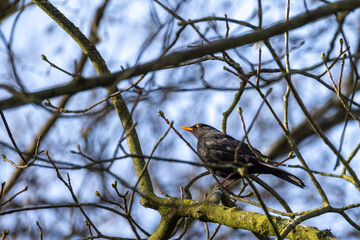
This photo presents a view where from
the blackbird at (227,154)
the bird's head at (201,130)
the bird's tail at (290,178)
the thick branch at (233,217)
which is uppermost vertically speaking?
the bird's head at (201,130)

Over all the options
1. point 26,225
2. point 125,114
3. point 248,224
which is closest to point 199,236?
point 26,225

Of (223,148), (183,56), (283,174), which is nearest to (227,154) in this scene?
(223,148)

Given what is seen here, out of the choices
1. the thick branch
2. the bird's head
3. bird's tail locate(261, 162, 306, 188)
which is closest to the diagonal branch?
the thick branch

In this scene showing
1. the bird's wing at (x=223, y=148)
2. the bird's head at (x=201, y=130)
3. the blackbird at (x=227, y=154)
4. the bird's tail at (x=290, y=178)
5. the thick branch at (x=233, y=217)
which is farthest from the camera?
the bird's head at (x=201, y=130)

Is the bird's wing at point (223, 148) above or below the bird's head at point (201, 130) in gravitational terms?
Result: below

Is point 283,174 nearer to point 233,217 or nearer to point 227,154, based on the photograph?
point 227,154

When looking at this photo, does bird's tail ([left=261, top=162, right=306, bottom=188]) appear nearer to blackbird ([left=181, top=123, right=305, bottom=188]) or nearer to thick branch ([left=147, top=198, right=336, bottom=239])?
blackbird ([left=181, top=123, right=305, bottom=188])

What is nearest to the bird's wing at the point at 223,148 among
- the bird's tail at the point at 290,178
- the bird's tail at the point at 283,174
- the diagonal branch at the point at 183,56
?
the bird's tail at the point at 283,174

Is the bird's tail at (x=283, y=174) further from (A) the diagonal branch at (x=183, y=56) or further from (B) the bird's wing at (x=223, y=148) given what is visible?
(A) the diagonal branch at (x=183, y=56)

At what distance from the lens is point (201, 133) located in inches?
237

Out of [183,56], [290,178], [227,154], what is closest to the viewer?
[183,56]

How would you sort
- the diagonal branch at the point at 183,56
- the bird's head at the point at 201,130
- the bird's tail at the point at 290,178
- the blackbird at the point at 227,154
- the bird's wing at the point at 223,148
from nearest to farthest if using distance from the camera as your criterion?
1. the diagonal branch at the point at 183,56
2. the bird's tail at the point at 290,178
3. the blackbird at the point at 227,154
4. the bird's wing at the point at 223,148
5. the bird's head at the point at 201,130

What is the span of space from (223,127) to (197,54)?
224 centimetres

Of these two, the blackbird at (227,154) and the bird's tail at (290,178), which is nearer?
the bird's tail at (290,178)
